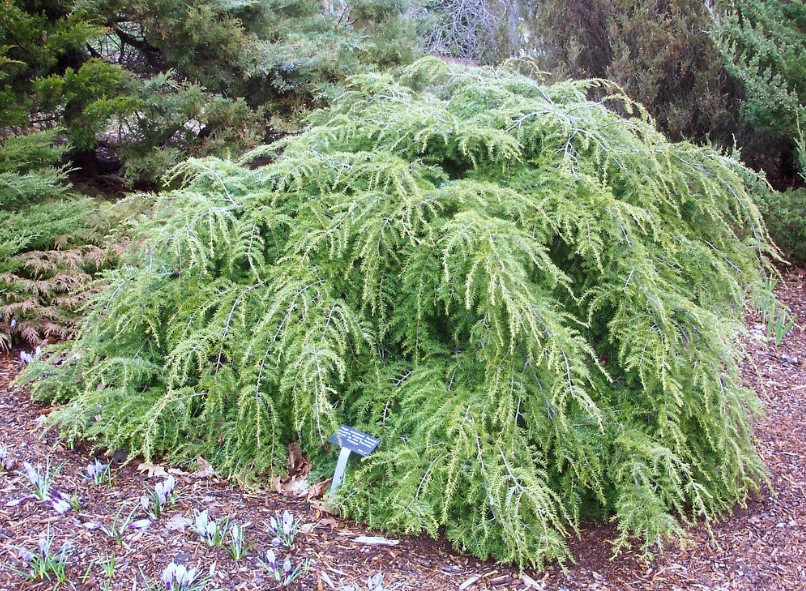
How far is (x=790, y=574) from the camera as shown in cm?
247

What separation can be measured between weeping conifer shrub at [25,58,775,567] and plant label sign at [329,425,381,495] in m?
0.05

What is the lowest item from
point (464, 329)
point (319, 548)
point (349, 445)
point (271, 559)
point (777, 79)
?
point (319, 548)

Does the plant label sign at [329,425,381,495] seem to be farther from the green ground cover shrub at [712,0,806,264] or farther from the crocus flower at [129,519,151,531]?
the green ground cover shrub at [712,0,806,264]

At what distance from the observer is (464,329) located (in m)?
2.77

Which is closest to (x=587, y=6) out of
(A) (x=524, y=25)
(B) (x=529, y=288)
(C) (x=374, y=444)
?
(A) (x=524, y=25)

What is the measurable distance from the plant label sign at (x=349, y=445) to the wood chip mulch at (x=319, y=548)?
0.16 m

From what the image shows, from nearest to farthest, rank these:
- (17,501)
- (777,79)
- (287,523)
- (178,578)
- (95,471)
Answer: (178,578) < (287,523) < (17,501) < (95,471) < (777,79)

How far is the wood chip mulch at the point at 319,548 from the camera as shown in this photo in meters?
2.27

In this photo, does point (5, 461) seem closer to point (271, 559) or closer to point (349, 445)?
point (271, 559)

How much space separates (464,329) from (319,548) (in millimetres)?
1017

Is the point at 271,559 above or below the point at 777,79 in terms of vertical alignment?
below

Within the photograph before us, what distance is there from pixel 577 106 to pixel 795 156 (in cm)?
352

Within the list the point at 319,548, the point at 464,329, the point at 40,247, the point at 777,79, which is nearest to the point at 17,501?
the point at 319,548

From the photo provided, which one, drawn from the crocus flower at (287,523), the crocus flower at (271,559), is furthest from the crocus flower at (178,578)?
the crocus flower at (287,523)
